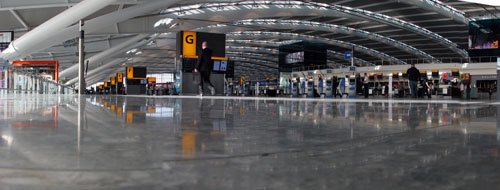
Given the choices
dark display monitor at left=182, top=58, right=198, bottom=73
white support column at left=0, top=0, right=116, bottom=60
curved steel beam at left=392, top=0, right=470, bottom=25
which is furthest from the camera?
curved steel beam at left=392, top=0, right=470, bottom=25

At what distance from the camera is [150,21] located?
3077cm

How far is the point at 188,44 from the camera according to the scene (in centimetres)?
2416

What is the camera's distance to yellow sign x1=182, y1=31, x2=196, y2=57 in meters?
23.9

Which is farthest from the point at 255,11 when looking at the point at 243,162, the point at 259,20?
the point at 243,162

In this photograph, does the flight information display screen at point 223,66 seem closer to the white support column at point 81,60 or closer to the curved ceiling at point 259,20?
the curved ceiling at point 259,20

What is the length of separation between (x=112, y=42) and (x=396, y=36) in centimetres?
3176

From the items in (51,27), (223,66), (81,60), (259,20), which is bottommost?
(81,60)

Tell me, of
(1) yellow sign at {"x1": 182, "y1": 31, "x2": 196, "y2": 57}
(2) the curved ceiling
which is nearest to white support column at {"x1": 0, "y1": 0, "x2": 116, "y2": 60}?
(2) the curved ceiling

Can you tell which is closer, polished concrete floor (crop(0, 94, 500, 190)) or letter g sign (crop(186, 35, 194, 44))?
polished concrete floor (crop(0, 94, 500, 190))

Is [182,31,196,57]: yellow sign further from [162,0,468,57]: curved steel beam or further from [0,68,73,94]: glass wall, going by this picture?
[0,68,73,94]: glass wall

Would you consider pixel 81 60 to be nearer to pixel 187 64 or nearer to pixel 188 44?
pixel 187 64

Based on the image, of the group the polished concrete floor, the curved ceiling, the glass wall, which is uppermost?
the curved ceiling

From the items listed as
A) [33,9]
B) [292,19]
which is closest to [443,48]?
[292,19]

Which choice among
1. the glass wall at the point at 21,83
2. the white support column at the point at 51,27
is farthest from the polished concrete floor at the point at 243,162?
the glass wall at the point at 21,83
